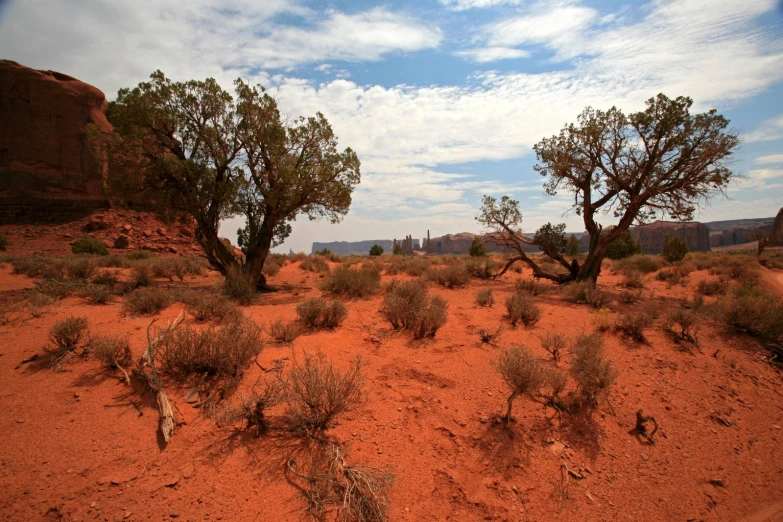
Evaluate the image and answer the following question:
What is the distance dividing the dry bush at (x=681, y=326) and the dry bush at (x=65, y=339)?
32.6ft

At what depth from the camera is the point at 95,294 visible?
7555 mm

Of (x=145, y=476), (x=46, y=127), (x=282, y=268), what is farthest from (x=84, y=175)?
(x=145, y=476)

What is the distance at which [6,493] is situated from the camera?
104 inches

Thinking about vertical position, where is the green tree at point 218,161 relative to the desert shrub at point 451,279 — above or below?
above

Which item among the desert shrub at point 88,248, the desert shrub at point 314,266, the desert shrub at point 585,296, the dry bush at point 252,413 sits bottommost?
the dry bush at point 252,413

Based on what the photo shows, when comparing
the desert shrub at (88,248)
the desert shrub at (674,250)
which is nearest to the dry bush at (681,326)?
the desert shrub at (674,250)

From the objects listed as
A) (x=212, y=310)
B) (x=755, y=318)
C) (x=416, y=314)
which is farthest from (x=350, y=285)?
(x=755, y=318)

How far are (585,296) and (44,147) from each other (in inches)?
1961

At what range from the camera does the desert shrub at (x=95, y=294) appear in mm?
7562

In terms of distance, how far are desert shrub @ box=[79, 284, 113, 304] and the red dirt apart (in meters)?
1.95

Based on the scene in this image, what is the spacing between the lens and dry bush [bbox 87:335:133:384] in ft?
14.2

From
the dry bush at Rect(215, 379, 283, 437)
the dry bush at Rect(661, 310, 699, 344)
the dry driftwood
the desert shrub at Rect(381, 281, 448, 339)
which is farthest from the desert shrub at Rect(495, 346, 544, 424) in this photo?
the dry bush at Rect(661, 310, 699, 344)

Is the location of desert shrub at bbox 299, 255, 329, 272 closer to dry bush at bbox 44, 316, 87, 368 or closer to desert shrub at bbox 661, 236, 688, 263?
dry bush at bbox 44, 316, 87, 368

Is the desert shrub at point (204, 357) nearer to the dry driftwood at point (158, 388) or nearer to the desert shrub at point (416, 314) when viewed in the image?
the dry driftwood at point (158, 388)
